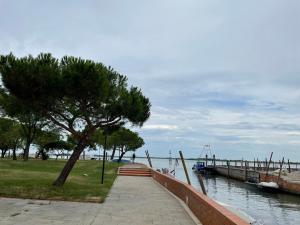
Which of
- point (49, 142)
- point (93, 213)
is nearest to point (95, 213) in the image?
point (93, 213)

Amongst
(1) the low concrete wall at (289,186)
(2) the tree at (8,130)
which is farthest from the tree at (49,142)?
(1) the low concrete wall at (289,186)

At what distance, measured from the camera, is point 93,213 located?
13062 mm

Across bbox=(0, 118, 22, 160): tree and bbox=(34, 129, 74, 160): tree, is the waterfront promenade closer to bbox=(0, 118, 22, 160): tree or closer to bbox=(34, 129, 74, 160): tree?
bbox=(0, 118, 22, 160): tree

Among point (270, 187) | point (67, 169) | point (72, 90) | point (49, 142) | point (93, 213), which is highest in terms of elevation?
point (49, 142)

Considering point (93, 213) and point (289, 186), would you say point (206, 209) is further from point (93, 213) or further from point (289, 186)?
point (289, 186)

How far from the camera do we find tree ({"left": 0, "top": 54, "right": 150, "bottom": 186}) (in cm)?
1794

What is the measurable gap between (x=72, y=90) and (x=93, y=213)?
6.83 meters

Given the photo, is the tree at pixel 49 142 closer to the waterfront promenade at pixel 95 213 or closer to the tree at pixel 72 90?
the tree at pixel 72 90

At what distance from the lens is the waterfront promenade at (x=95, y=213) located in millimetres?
11484

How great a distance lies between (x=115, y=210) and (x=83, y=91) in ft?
20.4

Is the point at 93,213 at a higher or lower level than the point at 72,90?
lower

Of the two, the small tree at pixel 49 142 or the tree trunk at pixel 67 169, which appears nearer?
the tree trunk at pixel 67 169

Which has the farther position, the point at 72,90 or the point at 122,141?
the point at 122,141

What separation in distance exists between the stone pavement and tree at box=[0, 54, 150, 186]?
4833 mm
